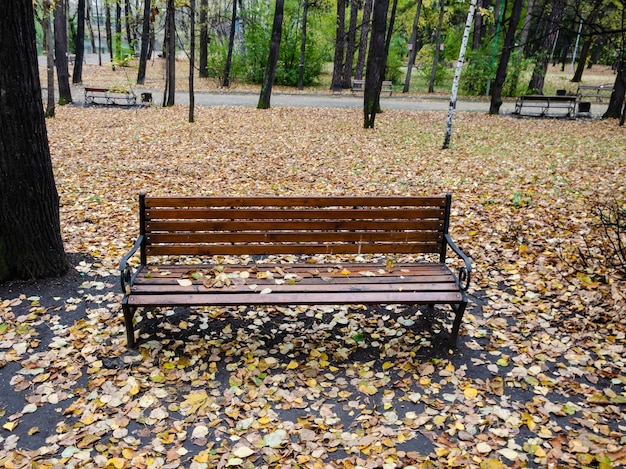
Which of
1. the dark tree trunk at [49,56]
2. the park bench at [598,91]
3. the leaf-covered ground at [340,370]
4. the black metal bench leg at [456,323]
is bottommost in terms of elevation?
the leaf-covered ground at [340,370]

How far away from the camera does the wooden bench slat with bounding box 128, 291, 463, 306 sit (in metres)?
3.36

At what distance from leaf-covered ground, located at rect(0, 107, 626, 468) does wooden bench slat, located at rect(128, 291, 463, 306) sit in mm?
442

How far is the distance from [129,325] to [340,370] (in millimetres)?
1586

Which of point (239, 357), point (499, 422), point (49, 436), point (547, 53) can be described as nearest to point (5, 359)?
point (49, 436)

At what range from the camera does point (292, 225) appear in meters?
3.99

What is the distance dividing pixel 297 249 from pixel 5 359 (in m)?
2.32

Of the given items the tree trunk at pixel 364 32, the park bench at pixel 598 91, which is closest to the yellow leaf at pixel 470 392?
the park bench at pixel 598 91

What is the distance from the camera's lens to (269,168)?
9016mm

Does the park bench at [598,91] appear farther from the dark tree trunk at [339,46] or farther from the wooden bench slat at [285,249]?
the wooden bench slat at [285,249]

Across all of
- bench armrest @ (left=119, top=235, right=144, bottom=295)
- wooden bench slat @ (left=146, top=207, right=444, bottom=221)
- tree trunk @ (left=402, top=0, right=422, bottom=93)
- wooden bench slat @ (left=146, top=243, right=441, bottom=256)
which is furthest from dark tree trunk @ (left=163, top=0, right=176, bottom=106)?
tree trunk @ (left=402, top=0, right=422, bottom=93)

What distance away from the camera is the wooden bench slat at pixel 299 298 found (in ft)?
11.0

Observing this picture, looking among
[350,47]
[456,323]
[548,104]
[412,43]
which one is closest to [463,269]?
[456,323]

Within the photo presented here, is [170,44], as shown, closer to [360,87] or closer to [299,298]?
[360,87]

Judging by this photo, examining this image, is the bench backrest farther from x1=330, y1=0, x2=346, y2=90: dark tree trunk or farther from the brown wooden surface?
x1=330, y1=0, x2=346, y2=90: dark tree trunk
